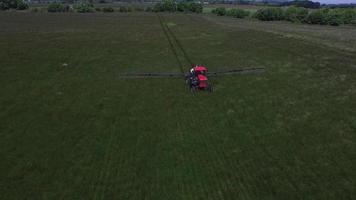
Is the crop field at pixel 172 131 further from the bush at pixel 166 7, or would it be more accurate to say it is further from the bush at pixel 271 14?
the bush at pixel 166 7

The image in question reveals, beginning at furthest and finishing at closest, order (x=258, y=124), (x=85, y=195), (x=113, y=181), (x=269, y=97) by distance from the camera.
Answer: (x=269, y=97), (x=258, y=124), (x=113, y=181), (x=85, y=195)

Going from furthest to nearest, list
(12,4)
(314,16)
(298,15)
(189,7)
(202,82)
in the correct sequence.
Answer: (189,7) < (12,4) < (298,15) < (314,16) < (202,82)

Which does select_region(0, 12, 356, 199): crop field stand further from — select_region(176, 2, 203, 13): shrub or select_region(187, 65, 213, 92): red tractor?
A: select_region(176, 2, 203, 13): shrub

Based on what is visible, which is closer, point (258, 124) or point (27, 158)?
point (27, 158)

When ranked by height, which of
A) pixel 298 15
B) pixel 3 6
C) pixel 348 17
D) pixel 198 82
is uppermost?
pixel 3 6

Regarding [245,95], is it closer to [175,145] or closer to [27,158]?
[175,145]

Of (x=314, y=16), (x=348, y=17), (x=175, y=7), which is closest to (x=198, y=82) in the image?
(x=314, y=16)

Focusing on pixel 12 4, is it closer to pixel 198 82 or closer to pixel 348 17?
pixel 348 17

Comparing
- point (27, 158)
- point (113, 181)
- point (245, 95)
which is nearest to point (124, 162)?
point (113, 181)

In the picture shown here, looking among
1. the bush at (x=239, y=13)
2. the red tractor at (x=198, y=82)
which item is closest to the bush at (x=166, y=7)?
the bush at (x=239, y=13)
